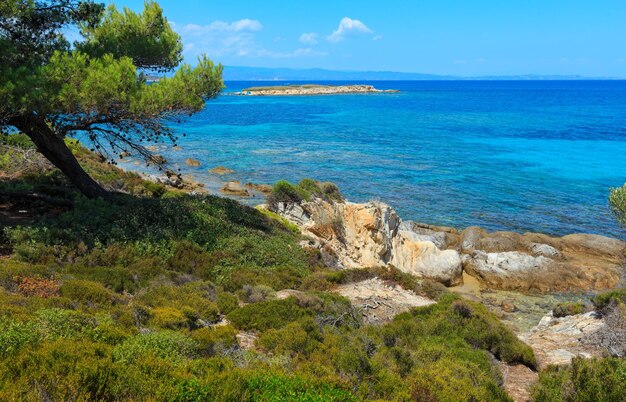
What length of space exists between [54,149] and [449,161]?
125 feet

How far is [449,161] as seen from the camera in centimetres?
4569

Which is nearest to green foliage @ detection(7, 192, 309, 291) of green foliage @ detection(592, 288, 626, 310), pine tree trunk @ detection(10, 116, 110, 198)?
pine tree trunk @ detection(10, 116, 110, 198)

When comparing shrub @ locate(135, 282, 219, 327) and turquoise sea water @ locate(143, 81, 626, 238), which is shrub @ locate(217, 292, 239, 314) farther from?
turquoise sea water @ locate(143, 81, 626, 238)

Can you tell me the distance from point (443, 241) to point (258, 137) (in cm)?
3976

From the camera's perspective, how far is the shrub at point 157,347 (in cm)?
587

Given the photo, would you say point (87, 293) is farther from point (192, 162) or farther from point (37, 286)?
point (192, 162)

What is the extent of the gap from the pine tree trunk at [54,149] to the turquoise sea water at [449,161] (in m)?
18.9

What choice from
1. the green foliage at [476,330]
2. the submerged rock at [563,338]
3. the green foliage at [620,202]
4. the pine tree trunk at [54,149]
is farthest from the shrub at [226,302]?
the green foliage at [620,202]

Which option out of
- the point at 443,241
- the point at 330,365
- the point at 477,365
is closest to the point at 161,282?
the point at 330,365

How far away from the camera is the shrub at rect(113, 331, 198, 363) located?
587cm

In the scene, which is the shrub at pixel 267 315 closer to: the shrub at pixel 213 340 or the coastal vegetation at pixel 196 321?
the coastal vegetation at pixel 196 321

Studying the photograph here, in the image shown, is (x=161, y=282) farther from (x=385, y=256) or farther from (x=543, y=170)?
(x=543, y=170)

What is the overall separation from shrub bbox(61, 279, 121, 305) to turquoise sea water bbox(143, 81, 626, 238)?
2188 cm

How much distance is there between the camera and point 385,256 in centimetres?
2191
